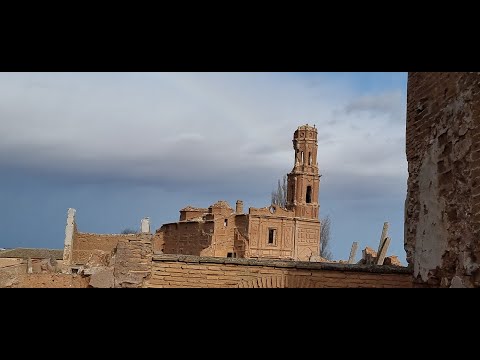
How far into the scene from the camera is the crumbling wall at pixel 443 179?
4707 mm

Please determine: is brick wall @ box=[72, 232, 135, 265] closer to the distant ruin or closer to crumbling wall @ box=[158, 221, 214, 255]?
crumbling wall @ box=[158, 221, 214, 255]

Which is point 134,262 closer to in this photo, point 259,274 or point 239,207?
point 259,274

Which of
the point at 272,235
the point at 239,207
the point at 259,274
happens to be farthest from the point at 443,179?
the point at 239,207

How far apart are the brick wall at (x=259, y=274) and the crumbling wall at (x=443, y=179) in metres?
1.00

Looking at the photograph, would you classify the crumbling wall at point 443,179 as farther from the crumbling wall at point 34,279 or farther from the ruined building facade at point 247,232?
the ruined building facade at point 247,232

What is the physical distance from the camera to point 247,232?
3828 cm

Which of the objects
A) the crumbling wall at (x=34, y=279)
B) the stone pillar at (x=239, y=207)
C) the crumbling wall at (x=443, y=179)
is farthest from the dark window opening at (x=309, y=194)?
the crumbling wall at (x=443, y=179)
